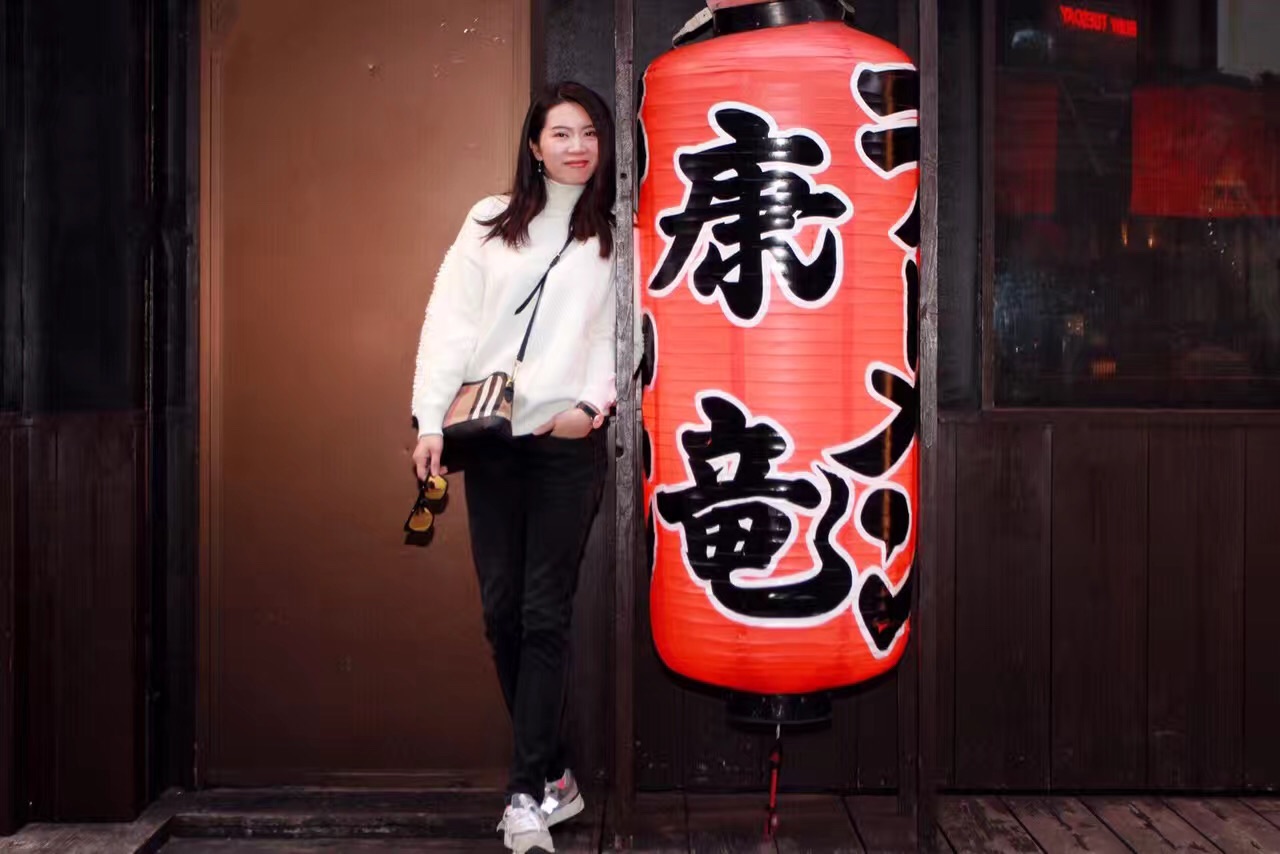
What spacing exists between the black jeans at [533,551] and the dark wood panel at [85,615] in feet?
3.63

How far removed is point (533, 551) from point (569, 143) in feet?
3.71

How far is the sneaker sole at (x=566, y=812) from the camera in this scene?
11.2 feet

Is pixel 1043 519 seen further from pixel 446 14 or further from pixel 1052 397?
pixel 446 14

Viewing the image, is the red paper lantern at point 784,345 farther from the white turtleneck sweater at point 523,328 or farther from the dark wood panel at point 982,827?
the dark wood panel at point 982,827

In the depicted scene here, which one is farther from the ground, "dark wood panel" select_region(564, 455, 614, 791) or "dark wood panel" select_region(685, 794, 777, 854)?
"dark wood panel" select_region(564, 455, 614, 791)

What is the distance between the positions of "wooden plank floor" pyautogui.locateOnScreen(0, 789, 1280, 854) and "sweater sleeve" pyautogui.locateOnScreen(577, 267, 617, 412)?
1.22 m

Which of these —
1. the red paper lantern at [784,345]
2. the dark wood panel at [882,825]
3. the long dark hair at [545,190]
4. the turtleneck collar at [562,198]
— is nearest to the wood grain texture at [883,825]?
the dark wood panel at [882,825]

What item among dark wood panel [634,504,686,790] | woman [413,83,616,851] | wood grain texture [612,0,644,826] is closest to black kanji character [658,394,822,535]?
wood grain texture [612,0,644,826]

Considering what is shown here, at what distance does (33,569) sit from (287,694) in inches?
33.2

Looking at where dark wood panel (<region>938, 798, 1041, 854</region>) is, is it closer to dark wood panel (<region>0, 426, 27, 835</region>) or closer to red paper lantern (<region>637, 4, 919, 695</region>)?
red paper lantern (<region>637, 4, 919, 695</region>)

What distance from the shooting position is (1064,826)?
11.5 feet

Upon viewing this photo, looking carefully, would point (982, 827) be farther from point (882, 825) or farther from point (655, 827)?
point (655, 827)

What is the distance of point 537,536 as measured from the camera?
10.8ft

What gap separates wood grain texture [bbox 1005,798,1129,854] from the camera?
337 cm
